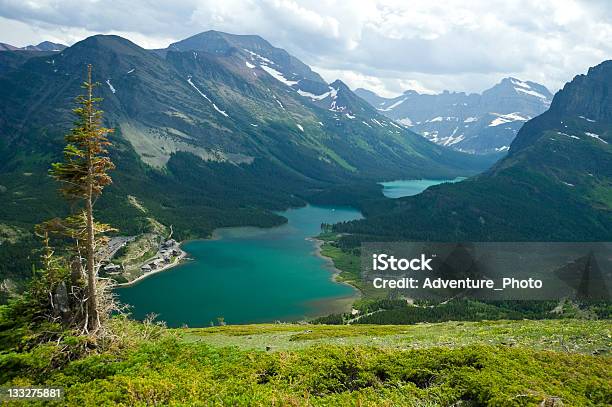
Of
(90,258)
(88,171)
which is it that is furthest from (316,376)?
(88,171)

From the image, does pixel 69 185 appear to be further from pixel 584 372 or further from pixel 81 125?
pixel 584 372

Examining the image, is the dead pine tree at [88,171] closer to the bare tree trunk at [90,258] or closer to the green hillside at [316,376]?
the bare tree trunk at [90,258]

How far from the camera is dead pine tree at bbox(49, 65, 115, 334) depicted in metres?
33.0

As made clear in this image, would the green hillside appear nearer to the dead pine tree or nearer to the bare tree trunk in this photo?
the bare tree trunk

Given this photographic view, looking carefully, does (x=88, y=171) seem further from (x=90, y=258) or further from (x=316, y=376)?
(x=316, y=376)

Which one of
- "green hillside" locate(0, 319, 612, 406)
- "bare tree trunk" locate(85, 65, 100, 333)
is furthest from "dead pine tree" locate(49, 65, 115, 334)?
"green hillside" locate(0, 319, 612, 406)

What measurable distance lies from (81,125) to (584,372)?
37932 mm

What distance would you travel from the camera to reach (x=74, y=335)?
32.0 meters

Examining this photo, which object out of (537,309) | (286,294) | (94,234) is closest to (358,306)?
(286,294)

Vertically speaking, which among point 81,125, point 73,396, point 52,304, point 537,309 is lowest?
point 537,309

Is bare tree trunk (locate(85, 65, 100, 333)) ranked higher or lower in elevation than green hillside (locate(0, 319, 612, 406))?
higher

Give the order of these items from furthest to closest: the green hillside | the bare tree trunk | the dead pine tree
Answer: the bare tree trunk → the dead pine tree → the green hillside

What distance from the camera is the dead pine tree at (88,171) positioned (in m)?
33.0

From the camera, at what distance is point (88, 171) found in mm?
34156
